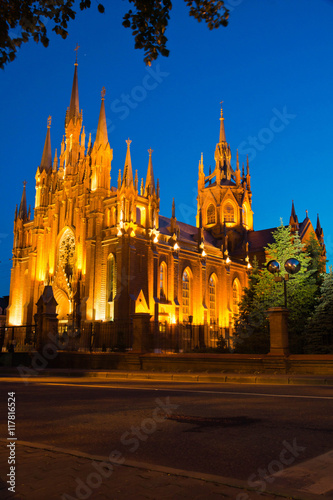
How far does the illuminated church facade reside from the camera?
43656mm

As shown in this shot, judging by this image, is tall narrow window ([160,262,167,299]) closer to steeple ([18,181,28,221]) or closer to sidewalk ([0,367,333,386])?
steeple ([18,181,28,221])

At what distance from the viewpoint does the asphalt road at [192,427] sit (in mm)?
4660

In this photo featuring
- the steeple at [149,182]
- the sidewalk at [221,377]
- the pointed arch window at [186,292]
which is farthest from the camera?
the pointed arch window at [186,292]

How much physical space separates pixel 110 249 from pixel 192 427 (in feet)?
128

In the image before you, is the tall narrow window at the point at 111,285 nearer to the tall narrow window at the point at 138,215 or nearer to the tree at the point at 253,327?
the tall narrow window at the point at 138,215

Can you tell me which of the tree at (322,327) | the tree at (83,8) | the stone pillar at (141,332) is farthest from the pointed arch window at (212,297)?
the tree at (83,8)

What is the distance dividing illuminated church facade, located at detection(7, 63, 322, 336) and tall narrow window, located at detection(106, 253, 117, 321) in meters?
0.10

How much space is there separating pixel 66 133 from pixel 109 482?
186ft

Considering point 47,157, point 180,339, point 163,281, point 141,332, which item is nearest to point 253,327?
point 180,339

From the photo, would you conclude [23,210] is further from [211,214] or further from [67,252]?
[211,214]

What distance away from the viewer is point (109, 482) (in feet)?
12.7

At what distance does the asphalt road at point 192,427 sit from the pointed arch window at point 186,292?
137 ft

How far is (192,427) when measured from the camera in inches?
245

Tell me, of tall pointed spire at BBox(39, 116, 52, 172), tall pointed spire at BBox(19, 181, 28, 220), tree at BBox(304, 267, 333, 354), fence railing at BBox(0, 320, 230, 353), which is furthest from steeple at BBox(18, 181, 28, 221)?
tree at BBox(304, 267, 333, 354)
